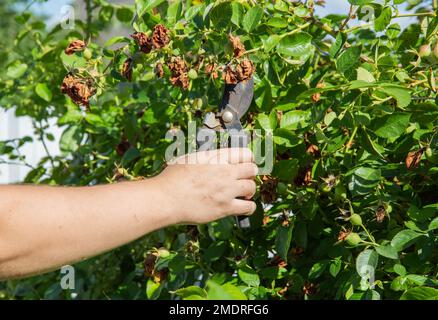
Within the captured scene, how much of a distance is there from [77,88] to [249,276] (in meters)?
A: 0.44

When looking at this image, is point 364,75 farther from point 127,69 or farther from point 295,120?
point 127,69

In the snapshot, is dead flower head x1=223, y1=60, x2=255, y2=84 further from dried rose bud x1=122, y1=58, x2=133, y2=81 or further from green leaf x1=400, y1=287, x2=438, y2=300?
green leaf x1=400, y1=287, x2=438, y2=300

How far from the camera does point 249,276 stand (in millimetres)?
1232

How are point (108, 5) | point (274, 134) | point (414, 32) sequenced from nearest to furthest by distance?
point (274, 134) < point (414, 32) < point (108, 5)

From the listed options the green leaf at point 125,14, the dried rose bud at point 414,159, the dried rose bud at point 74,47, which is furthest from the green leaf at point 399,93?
the green leaf at point 125,14

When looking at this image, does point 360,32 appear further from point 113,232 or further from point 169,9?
point 113,232

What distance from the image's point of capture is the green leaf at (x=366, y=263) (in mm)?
1075

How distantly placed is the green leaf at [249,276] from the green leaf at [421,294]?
0.31 m

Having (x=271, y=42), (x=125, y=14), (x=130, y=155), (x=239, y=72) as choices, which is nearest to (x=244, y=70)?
(x=239, y=72)

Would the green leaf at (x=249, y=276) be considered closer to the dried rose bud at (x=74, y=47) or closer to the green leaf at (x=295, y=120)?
the green leaf at (x=295, y=120)

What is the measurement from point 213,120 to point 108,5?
915 millimetres

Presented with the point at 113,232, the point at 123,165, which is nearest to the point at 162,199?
the point at 113,232

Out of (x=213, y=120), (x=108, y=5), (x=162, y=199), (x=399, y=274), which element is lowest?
(x=399, y=274)

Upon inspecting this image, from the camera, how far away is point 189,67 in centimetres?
126
